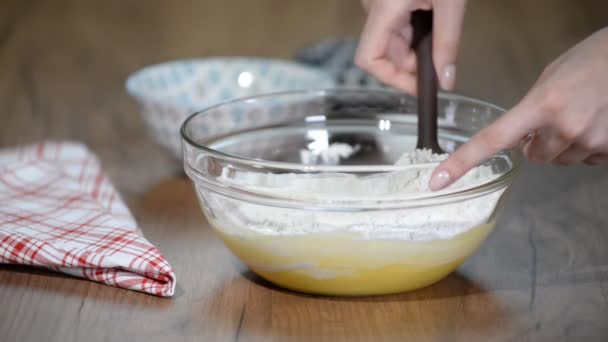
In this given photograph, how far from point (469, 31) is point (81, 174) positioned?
137 centimetres

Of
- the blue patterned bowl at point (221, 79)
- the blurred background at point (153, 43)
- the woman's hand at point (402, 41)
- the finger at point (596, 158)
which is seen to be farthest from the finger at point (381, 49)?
the blurred background at point (153, 43)

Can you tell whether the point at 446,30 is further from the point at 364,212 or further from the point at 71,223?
the point at 71,223

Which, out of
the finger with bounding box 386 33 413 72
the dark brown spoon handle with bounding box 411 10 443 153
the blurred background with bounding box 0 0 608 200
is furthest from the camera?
the blurred background with bounding box 0 0 608 200

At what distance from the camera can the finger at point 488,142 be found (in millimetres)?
720

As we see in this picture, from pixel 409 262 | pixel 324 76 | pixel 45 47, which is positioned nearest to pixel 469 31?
pixel 324 76

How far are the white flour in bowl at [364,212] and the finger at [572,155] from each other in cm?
8

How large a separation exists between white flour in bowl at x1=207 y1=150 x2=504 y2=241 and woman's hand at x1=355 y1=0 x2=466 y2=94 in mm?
195

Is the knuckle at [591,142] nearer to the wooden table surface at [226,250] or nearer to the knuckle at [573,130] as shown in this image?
the knuckle at [573,130]

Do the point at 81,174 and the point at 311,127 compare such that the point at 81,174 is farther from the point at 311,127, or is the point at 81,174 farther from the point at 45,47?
the point at 45,47

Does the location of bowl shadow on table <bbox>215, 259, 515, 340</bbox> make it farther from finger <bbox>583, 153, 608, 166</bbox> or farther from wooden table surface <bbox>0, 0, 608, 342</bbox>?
finger <bbox>583, 153, 608, 166</bbox>

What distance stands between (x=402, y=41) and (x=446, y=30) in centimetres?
12

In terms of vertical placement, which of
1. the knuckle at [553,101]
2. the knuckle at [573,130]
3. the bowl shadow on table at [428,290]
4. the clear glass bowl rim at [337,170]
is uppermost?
the knuckle at [553,101]

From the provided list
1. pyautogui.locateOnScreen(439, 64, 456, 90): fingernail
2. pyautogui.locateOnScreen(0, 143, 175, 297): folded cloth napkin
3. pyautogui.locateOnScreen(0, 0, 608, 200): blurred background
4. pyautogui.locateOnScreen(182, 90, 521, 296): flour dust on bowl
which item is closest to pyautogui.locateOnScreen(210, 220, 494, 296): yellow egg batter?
pyautogui.locateOnScreen(182, 90, 521, 296): flour dust on bowl

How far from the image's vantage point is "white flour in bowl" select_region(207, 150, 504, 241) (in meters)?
0.76
